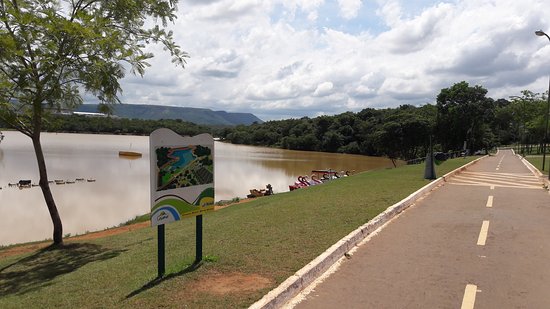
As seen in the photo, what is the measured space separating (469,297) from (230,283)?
287cm

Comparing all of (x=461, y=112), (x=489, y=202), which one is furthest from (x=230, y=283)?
(x=461, y=112)

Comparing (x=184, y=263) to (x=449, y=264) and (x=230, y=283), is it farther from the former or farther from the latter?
(x=449, y=264)

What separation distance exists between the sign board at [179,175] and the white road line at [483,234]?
4.92 metres

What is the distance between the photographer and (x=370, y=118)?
302ft

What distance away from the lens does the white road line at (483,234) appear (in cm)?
767

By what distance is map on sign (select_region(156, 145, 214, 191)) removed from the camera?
18.0 ft

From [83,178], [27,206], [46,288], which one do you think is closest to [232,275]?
[46,288]

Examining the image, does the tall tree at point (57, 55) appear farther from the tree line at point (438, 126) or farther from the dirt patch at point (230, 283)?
the tree line at point (438, 126)

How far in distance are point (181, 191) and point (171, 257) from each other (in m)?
1.75

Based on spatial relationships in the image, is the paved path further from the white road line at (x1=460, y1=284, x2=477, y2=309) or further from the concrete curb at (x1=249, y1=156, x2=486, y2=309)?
the concrete curb at (x1=249, y1=156, x2=486, y2=309)

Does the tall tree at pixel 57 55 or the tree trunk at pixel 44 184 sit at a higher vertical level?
the tall tree at pixel 57 55

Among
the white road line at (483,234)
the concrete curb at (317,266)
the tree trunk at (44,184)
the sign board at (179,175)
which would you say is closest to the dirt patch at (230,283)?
the concrete curb at (317,266)

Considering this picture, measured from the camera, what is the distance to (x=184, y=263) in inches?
244

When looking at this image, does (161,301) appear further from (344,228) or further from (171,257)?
(344,228)
